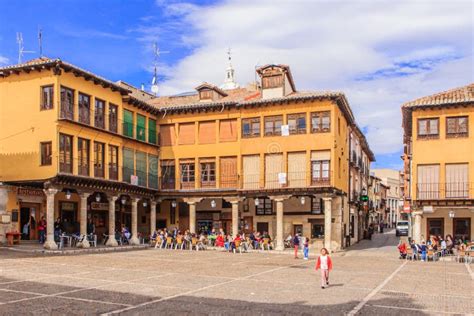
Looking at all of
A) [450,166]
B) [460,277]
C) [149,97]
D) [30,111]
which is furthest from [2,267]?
[149,97]

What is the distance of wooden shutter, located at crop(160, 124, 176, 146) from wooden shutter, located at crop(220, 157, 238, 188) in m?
4.63

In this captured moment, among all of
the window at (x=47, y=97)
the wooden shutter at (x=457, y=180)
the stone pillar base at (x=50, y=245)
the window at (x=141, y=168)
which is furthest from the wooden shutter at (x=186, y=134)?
the wooden shutter at (x=457, y=180)

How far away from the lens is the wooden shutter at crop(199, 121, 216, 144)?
42094 millimetres

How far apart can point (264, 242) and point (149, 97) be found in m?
21.0

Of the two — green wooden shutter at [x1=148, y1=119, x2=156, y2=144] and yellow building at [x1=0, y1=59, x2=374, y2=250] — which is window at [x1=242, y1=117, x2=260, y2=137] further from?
green wooden shutter at [x1=148, y1=119, x2=156, y2=144]

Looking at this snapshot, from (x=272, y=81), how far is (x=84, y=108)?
1366 centimetres

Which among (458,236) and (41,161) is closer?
(41,161)

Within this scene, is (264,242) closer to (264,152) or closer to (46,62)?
(264,152)

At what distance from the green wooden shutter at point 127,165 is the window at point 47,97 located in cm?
772

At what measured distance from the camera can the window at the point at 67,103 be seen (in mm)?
32531

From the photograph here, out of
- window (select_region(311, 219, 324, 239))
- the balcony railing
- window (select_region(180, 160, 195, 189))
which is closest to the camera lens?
the balcony railing

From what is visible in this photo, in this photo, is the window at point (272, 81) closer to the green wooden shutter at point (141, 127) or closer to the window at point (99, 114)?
the green wooden shutter at point (141, 127)

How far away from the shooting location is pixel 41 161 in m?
32.2

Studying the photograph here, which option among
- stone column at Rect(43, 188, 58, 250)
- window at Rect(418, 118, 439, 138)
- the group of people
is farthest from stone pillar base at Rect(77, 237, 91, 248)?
window at Rect(418, 118, 439, 138)
